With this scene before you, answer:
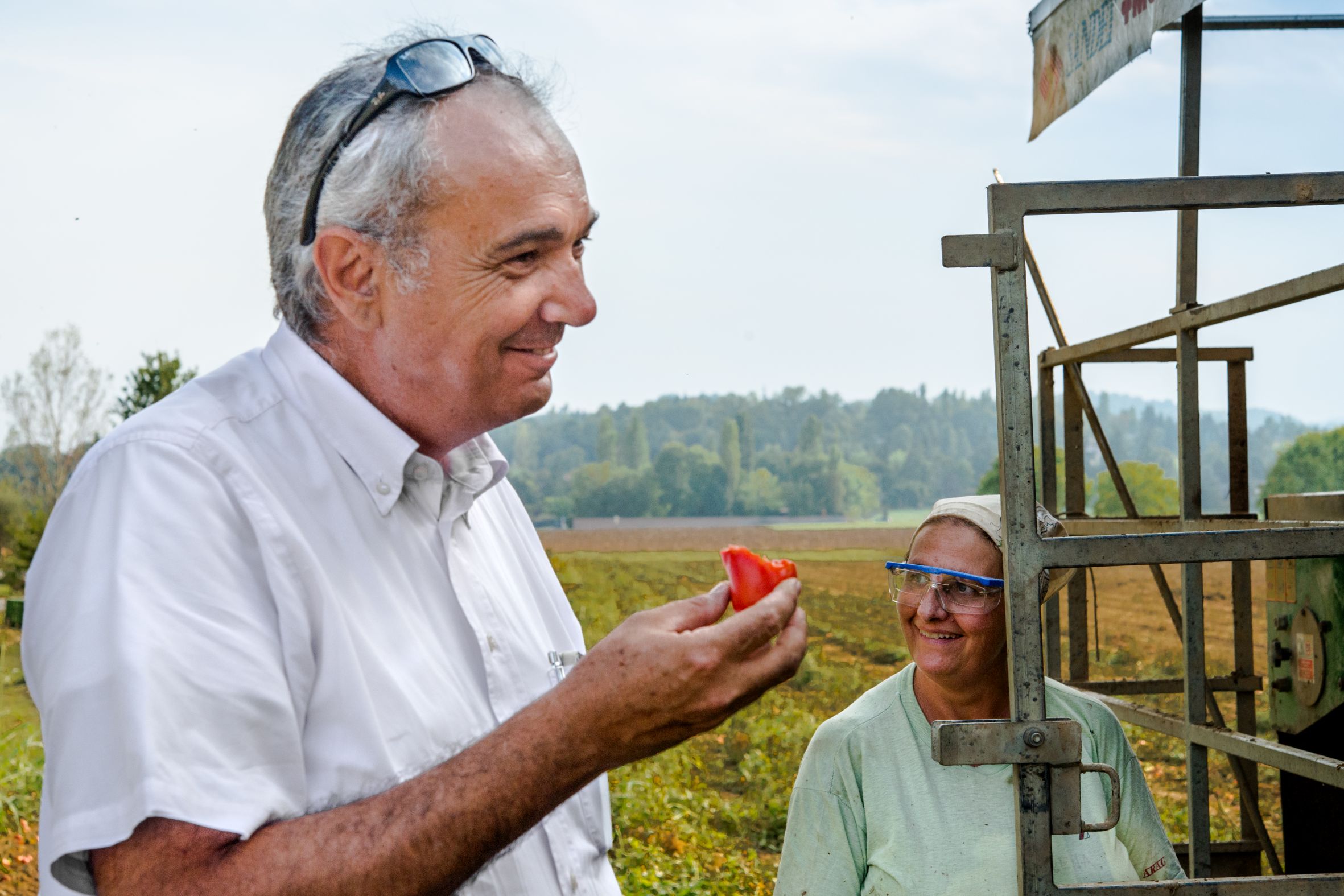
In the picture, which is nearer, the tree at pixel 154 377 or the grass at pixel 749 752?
the grass at pixel 749 752

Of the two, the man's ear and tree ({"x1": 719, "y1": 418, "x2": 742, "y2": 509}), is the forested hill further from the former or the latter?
the man's ear

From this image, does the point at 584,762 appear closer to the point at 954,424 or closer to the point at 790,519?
the point at 790,519

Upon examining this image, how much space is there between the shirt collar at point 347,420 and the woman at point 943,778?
4.31 ft

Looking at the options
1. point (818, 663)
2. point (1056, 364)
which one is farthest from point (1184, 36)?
point (818, 663)

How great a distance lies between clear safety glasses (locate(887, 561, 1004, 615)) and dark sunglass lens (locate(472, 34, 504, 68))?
1403 millimetres

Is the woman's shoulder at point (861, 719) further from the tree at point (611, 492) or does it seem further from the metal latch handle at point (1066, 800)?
the tree at point (611, 492)

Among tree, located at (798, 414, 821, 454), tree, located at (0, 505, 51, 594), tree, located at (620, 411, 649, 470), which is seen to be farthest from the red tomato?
tree, located at (798, 414, 821, 454)

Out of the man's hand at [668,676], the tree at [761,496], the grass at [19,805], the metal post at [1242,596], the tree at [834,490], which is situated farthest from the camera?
the tree at [834,490]

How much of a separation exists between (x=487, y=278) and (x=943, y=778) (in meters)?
1.54

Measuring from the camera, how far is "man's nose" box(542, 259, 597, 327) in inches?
57.9

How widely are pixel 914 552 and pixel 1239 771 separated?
1.72 metres

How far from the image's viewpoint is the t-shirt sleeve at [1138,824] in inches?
92.4

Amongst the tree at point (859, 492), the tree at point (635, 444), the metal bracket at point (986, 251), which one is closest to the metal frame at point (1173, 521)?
the metal bracket at point (986, 251)

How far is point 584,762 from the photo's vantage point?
118 centimetres
